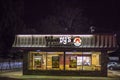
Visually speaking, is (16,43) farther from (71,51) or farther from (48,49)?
(71,51)

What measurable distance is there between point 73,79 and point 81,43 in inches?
216

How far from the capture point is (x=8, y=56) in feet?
242

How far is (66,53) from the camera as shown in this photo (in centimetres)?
4250

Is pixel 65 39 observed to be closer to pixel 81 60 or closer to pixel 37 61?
pixel 81 60

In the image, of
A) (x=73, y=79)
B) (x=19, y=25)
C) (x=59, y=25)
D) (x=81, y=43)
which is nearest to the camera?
(x=73, y=79)

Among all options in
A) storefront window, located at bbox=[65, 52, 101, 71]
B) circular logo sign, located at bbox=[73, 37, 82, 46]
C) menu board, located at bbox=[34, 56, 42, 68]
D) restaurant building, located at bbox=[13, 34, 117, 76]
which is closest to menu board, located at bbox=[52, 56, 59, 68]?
restaurant building, located at bbox=[13, 34, 117, 76]

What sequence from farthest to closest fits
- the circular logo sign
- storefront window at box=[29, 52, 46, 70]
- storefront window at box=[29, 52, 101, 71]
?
storefront window at box=[29, 52, 46, 70], storefront window at box=[29, 52, 101, 71], the circular logo sign

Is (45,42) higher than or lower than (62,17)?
lower

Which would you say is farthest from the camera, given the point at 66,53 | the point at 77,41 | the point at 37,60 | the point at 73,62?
the point at 37,60

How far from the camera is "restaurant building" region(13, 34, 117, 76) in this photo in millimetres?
41031

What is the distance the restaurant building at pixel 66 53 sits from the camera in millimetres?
41031

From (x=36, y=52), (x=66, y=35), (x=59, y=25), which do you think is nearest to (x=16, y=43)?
(x=36, y=52)

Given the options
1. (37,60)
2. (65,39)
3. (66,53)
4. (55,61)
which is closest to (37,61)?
(37,60)

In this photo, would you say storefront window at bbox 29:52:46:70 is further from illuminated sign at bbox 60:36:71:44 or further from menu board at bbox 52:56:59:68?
illuminated sign at bbox 60:36:71:44
